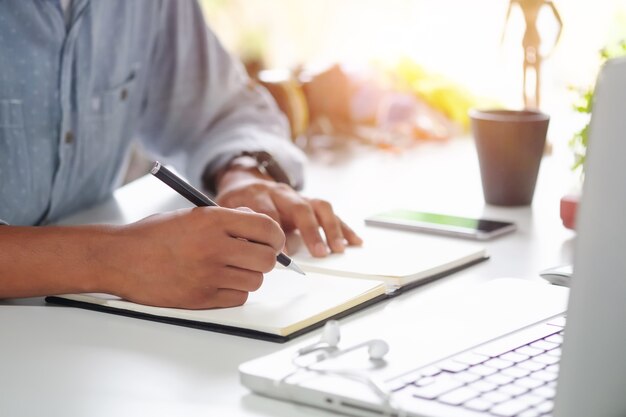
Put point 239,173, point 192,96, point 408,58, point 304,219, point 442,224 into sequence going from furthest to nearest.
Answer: point 408,58 → point 192,96 → point 239,173 → point 442,224 → point 304,219

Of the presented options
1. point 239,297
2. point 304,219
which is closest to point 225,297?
point 239,297

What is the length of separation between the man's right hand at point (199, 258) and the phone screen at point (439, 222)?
15.6 inches

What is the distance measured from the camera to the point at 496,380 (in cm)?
72

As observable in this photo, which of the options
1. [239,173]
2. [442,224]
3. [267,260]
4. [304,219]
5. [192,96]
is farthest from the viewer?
[192,96]

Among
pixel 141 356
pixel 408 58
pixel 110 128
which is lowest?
pixel 141 356

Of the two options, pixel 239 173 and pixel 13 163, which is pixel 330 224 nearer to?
pixel 239 173

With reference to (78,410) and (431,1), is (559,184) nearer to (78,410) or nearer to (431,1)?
(431,1)

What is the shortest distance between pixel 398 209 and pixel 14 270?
1.98 ft

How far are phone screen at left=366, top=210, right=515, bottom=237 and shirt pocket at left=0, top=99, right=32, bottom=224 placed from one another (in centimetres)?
49

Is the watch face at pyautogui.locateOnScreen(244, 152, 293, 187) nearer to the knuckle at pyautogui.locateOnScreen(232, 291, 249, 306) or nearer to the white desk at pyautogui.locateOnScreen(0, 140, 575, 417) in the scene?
the white desk at pyautogui.locateOnScreen(0, 140, 575, 417)

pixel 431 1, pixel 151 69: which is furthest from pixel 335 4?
pixel 151 69

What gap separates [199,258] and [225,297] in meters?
0.05

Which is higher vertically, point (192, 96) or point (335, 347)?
point (192, 96)

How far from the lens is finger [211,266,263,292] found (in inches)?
36.9
